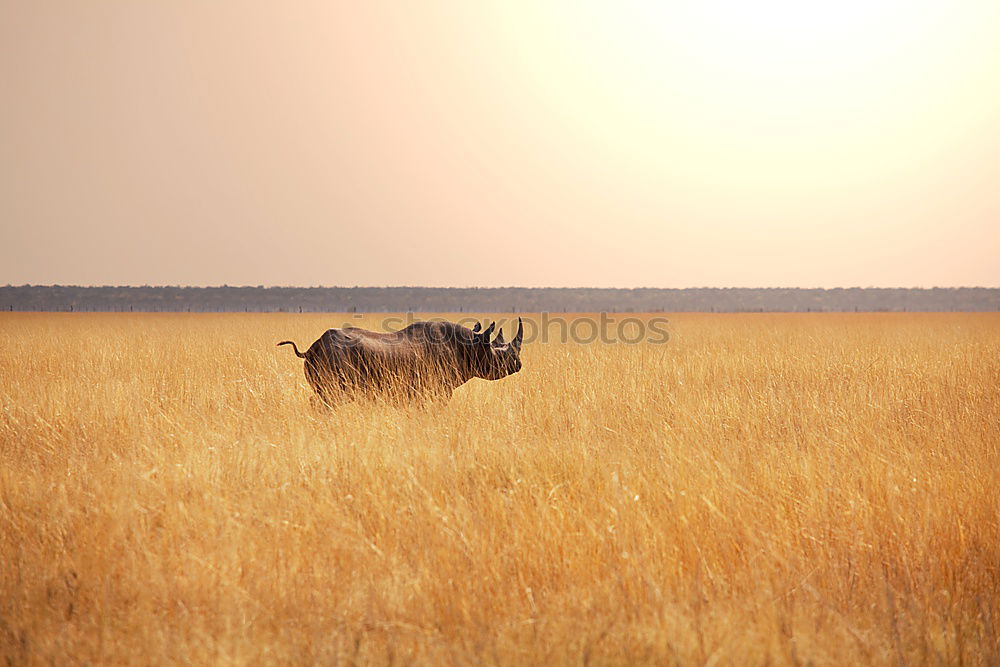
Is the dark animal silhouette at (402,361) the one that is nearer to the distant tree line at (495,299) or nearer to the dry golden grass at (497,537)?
the dry golden grass at (497,537)

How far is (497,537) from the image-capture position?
15.0ft

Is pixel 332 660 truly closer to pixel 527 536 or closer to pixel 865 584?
pixel 527 536

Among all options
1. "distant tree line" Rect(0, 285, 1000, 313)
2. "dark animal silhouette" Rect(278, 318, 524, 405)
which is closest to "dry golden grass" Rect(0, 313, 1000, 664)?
"dark animal silhouette" Rect(278, 318, 524, 405)

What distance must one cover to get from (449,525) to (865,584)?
251cm

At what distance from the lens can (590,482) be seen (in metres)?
5.89

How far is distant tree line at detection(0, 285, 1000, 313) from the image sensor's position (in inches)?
4801

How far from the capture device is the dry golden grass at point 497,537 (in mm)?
3389

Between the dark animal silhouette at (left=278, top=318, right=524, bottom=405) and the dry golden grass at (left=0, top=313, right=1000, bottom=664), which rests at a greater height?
the dark animal silhouette at (left=278, top=318, right=524, bottom=405)

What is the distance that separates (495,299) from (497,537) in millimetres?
142163

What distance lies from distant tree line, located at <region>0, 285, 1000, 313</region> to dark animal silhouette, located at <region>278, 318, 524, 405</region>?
340 feet

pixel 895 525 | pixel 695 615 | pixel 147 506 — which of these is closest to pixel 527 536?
pixel 695 615

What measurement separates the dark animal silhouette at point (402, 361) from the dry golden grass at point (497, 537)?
1.28 ft

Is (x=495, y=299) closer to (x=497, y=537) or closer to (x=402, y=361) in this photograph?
(x=402, y=361)

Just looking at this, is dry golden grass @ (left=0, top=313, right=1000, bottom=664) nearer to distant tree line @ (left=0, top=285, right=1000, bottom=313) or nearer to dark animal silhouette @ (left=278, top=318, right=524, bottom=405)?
dark animal silhouette @ (left=278, top=318, right=524, bottom=405)
